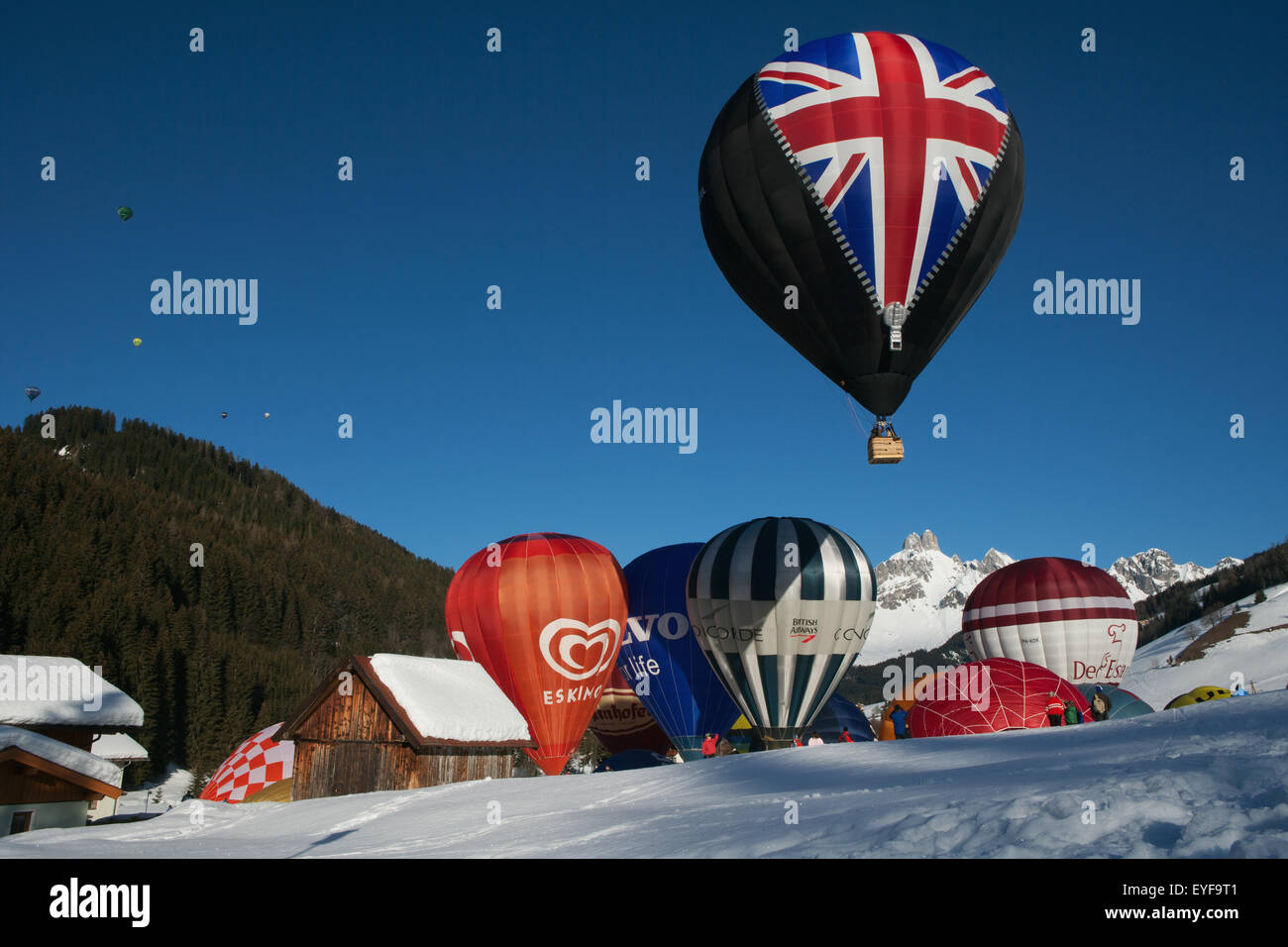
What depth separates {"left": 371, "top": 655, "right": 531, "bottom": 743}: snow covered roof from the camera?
27.4 meters

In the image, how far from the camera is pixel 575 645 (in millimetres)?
33438

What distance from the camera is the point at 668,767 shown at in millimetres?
18438

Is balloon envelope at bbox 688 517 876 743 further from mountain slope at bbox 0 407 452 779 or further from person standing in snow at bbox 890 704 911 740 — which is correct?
mountain slope at bbox 0 407 452 779

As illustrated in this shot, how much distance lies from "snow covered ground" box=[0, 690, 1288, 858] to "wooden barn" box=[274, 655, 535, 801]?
601 centimetres

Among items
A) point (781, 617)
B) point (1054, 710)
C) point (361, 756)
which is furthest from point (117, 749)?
point (1054, 710)

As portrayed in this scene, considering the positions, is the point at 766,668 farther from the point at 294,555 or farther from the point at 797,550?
the point at 294,555

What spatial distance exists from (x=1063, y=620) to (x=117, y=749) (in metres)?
46.8

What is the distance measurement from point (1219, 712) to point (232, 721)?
261 feet

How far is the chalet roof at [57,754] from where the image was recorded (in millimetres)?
23891

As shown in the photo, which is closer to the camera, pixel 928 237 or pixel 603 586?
pixel 928 237

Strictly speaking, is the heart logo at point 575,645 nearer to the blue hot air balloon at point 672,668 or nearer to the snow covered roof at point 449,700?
the snow covered roof at point 449,700

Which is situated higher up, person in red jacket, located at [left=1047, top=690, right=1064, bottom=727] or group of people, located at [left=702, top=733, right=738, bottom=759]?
person in red jacket, located at [left=1047, top=690, right=1064, bottom=727]

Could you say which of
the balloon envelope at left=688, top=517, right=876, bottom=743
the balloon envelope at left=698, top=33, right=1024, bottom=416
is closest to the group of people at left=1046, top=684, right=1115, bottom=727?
the balloon envelope at left=698, top=33, right=1024, bottom=416

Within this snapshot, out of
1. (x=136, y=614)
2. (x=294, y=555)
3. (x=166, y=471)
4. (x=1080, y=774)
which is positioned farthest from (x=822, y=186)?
(x=166, y=471)
